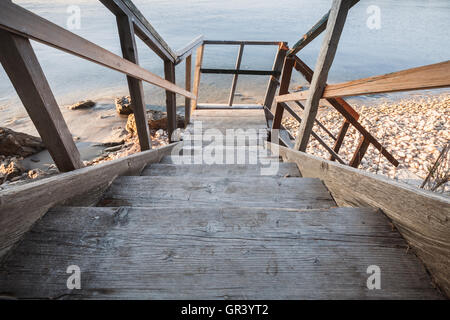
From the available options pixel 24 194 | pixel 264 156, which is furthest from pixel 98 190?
pixel 264 156

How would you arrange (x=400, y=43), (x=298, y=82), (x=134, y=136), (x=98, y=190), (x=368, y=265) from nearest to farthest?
(x=368, y=265) → (x=98, y=190) → (x=134, y=136) → (x=298, y=82) → (x=400, y=43)

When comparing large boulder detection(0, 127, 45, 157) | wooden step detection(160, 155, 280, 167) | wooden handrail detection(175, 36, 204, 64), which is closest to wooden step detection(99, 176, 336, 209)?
wooden step detection(160, 155, 280, 167)

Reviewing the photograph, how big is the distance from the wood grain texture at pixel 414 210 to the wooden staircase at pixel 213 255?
0.04 meters

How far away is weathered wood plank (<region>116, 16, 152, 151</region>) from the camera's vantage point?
171 cm

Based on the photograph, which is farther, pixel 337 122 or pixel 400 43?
pixel 400 43

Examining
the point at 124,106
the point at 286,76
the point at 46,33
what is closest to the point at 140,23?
the point at 46,33

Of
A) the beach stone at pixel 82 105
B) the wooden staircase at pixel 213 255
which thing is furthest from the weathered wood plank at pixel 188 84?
the beach stone at pixel 82 105

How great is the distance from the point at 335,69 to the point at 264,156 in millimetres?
15731

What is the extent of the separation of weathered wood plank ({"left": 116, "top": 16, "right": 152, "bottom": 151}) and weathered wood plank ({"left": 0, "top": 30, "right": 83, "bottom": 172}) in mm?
976

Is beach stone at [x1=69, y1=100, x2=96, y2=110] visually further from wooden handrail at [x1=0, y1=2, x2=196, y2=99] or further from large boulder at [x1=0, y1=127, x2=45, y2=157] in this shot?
→ wooden handrail at [x1=0, y1=2, x2=196, y2=99]

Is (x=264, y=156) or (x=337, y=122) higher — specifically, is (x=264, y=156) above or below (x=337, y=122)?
below
